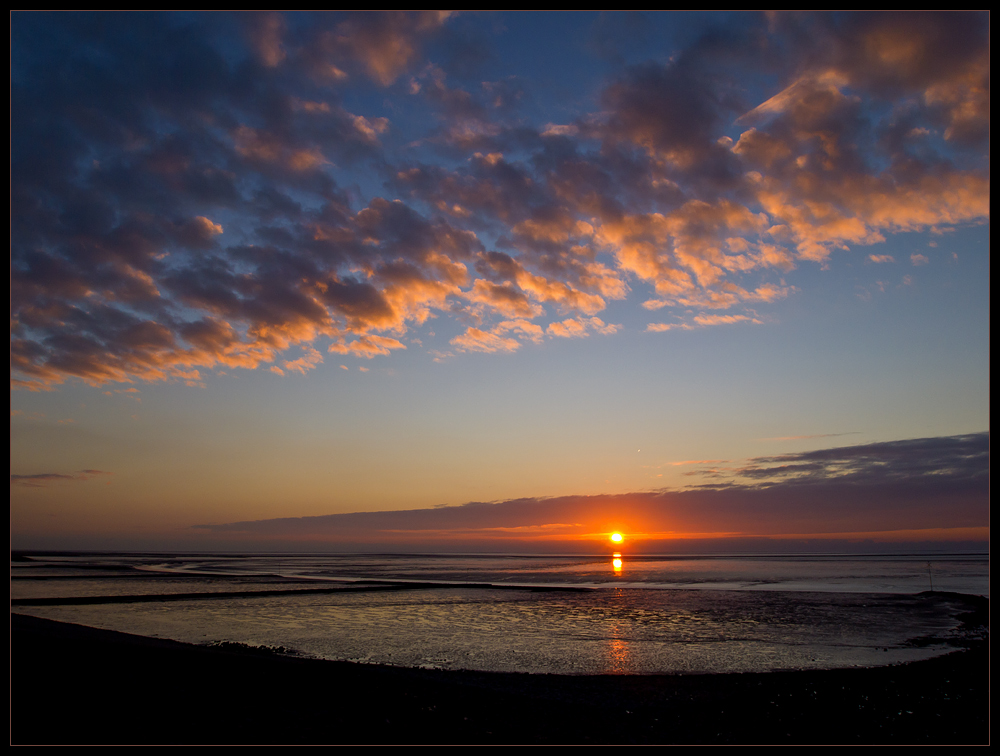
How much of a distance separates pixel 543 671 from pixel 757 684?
5.74 metres

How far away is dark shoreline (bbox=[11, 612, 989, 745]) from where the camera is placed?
1016 centimetres

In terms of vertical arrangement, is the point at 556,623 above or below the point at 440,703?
below

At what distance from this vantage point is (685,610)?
1230 inches

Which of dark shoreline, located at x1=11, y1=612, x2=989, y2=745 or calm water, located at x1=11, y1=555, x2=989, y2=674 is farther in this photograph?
calm water, located at x1=11, y1=555, x2=989, y2=674

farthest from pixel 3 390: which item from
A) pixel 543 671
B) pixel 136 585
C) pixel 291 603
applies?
pixel 136 585

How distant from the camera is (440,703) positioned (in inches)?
A: 473

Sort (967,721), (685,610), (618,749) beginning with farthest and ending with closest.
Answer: (685,610) < (967,721) < (618,749)

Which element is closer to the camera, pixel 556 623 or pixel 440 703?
pixel 440 703

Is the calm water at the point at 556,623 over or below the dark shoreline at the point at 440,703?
below

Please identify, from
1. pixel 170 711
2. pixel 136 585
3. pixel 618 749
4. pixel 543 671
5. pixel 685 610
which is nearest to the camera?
pixel 618 749

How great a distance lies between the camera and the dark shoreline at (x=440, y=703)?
10.2 m

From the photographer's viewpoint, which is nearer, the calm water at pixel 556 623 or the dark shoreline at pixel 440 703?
the dark shoreline at pixel 440 703

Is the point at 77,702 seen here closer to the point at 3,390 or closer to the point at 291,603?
the point at 3,390

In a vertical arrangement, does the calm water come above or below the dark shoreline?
below
